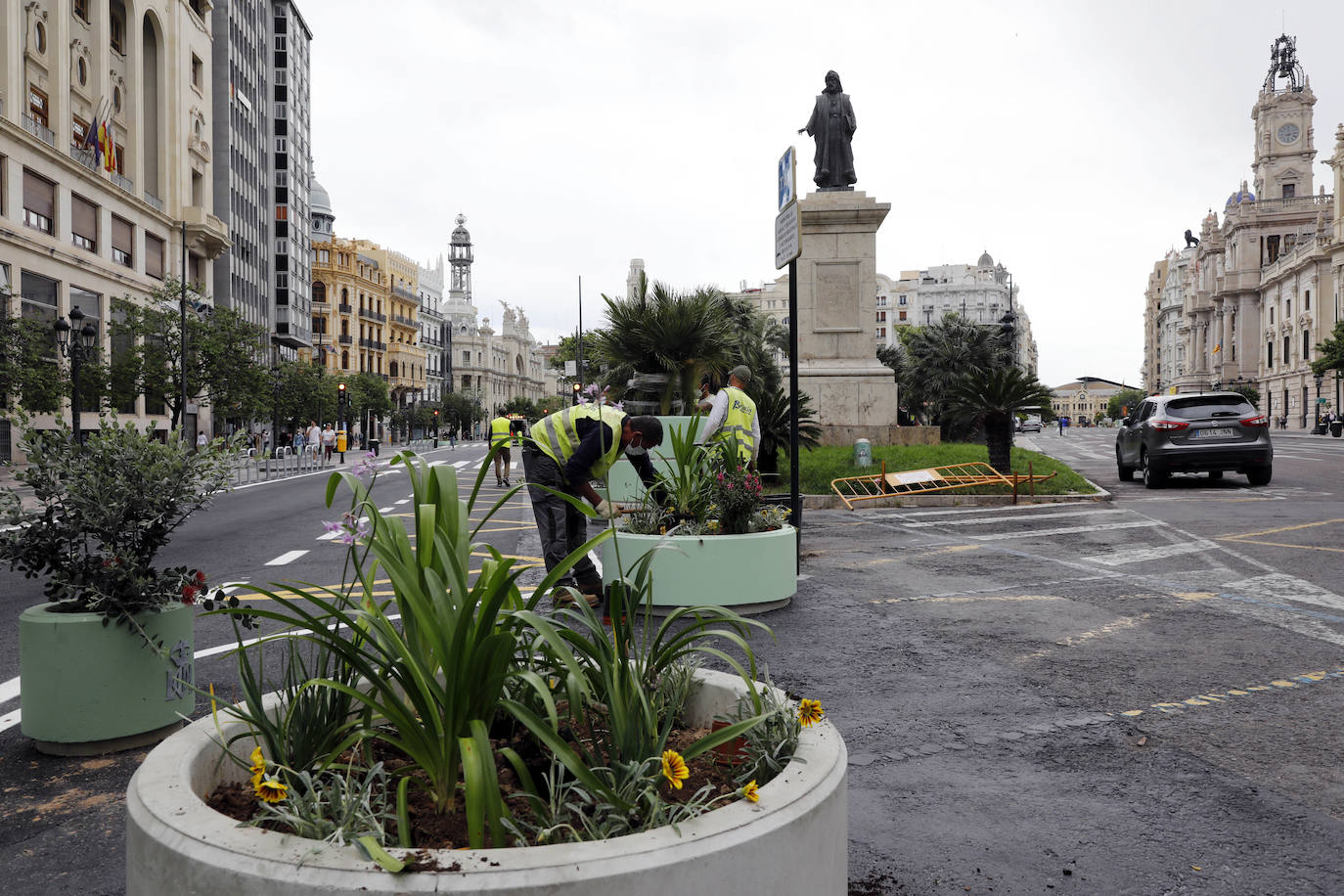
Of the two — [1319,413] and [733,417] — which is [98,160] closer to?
[733,417]

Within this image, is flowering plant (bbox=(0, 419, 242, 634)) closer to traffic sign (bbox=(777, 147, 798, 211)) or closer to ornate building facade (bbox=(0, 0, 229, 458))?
traffic sign (bbox=(777, 147, 798, 211))

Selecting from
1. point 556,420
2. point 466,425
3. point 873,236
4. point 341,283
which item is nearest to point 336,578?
point 556,420

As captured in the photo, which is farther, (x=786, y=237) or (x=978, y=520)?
(x=978, y=520)

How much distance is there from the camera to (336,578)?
8.27m

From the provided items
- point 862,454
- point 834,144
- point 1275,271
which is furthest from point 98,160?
point 1275,271

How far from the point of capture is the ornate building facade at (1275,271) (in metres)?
79.5

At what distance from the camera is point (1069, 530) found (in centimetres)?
1129

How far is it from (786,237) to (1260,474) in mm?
13139

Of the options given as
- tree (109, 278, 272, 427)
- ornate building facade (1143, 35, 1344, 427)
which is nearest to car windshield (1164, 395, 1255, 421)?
tree (109, 278, 272, 427)

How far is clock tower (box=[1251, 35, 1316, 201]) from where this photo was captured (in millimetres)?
103938

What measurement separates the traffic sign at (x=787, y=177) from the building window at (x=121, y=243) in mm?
34946

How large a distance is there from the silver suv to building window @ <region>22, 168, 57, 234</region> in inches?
1214

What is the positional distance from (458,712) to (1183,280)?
17372cm

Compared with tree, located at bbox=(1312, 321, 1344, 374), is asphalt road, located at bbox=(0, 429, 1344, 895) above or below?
below
